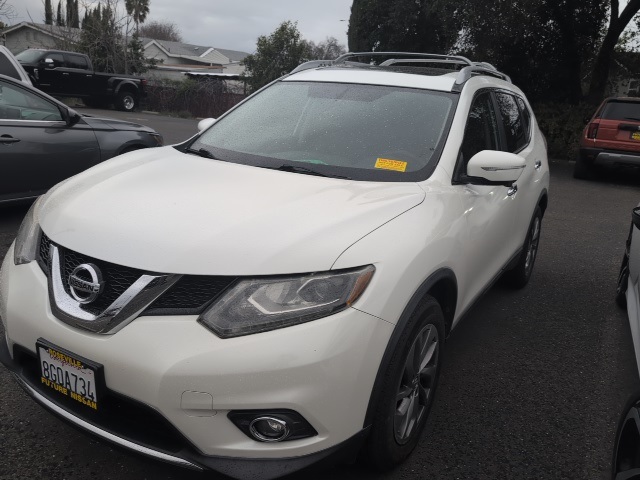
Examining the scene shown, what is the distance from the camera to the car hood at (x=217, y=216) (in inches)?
78.7

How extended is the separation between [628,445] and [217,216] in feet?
5.36

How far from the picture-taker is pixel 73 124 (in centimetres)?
582

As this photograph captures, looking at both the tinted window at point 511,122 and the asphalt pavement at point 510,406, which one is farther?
the tinted window at point 511,122

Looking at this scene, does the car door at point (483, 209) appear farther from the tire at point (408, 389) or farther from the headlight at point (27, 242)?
the headlight at point (27, 242)

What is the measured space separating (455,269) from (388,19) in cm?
1494

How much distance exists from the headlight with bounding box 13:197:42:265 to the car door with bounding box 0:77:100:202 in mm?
3143

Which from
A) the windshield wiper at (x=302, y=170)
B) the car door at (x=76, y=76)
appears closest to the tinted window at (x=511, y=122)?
the windshield wiper at (x=302, y=170)

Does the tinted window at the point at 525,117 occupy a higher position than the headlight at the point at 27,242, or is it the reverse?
the tinted window at the point at 525,117

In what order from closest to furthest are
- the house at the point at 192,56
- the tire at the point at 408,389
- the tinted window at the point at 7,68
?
1. the tire at the point at 408,389
2. the tinted window at the point at 7,68
3. the house at the point at 192,56

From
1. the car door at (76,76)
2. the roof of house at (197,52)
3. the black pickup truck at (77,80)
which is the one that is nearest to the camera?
the black pickup truck at (77,80)

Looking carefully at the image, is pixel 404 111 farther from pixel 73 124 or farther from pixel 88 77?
pixel 88 77

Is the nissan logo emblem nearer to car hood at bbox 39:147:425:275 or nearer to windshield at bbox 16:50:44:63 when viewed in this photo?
car hood at bbox 39:147:425:275

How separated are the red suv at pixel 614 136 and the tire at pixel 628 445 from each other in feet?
32.5

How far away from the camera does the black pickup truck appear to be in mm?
20172
